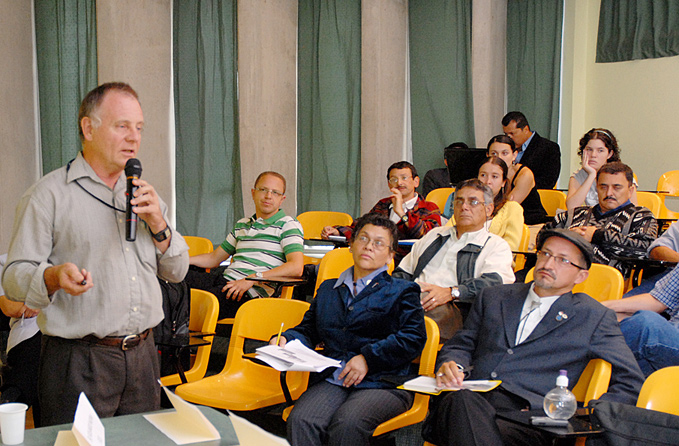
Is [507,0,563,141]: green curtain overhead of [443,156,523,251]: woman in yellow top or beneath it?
overhead

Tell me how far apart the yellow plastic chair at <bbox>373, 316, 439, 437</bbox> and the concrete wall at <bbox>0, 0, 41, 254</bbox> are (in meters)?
4.71

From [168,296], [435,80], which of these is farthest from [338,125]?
[168,296]

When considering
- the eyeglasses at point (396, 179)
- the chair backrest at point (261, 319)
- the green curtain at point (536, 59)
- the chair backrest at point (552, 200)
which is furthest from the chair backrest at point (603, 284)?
the green curtain at point (536, 59)

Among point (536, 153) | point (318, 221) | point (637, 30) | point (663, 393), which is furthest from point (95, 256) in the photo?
point (637, 30)

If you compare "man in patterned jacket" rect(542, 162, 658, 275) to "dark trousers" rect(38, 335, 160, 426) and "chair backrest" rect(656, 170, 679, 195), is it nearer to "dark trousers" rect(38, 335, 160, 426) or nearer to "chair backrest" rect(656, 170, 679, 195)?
"chair backrest" rect(656, 170, 679, 195)

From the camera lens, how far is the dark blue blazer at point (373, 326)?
2666 mm

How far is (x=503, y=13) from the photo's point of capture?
295 inches

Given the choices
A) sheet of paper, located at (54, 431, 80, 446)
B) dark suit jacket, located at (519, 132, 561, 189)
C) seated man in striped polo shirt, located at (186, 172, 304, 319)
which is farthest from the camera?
dark suit jacket, located at (519, 132, 561, 189)

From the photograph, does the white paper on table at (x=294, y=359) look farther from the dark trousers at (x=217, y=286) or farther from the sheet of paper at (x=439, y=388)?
the dark trousers at (x=217, y=286)

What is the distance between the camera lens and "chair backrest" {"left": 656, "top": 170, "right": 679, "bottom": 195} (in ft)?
21.1

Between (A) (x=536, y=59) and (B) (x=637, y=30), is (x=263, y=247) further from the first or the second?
(B) (x=637, y=30)

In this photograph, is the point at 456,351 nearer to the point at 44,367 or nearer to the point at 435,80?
the point at 44,367

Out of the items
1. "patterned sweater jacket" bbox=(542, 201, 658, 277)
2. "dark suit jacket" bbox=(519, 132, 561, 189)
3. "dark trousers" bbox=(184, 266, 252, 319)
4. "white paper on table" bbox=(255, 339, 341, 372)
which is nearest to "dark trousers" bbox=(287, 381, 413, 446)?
"white paper on table" bbox=(255, 339, 341, 372)

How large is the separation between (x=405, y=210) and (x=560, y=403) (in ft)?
9.46
